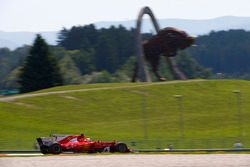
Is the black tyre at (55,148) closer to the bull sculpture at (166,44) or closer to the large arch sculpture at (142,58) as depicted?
the bull sculpture at (166,44)

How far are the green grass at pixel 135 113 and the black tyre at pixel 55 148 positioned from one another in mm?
26106

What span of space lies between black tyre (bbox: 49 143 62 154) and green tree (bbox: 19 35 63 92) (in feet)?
244

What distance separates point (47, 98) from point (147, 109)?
537 inches

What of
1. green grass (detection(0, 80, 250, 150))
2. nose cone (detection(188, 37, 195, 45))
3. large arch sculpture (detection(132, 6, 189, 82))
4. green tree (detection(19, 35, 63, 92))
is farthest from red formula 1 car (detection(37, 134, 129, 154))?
green tree (detection(19, 35, 63, 92))

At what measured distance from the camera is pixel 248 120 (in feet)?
300

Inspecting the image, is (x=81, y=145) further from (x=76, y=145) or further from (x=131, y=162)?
(x=131, y=162)

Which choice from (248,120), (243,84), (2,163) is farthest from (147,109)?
(2,163)

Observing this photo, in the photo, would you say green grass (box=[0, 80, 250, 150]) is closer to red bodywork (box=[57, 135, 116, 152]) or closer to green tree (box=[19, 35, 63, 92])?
green tree (box=[19, 35, 63, 92])

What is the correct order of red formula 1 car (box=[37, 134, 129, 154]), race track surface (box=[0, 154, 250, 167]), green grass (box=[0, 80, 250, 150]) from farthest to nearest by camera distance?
green grass (box=[0, 80, 250, 150]), red formula 1 car (box=[37, 134, 129, 154]), race track surface (box=[0, 154, 250, 167])

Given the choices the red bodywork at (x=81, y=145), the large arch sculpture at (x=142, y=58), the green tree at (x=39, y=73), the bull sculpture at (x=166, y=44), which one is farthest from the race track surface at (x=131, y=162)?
the green tree at (x=39, y=73)

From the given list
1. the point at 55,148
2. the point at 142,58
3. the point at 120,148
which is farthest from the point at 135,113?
the point at 55,148

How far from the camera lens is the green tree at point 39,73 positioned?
11938 cm

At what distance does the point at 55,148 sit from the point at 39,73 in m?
75.7

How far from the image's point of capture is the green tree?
11938cm
